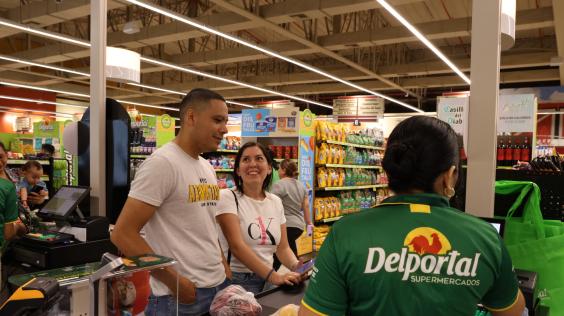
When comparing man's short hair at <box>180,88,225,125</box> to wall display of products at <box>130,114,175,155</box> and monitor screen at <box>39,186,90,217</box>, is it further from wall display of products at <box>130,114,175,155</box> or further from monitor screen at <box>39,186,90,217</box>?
wall display of products at <box>130,114,175,155</box>

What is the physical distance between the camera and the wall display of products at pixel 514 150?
5.11 meters

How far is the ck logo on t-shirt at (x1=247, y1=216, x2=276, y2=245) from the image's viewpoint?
270 centimetres

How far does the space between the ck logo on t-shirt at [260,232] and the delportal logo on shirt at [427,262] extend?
161 centimetres

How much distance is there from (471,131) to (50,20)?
9.82m

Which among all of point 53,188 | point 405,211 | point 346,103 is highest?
point 346,103

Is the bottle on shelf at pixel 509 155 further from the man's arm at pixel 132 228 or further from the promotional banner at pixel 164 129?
the promotional banner at pixel 164 129

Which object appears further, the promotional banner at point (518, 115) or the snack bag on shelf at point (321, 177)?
the snack bag on shelf at point (321, 177)

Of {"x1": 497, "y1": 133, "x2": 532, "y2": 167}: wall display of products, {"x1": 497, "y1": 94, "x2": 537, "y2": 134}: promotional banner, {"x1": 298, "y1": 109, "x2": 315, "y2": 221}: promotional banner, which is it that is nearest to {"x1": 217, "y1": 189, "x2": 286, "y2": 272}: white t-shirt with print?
{"x1": 497, "y1": 133, "x2": 532, "y2": 167}: wall display of products

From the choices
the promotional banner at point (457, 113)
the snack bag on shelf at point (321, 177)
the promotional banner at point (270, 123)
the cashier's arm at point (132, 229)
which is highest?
the promotional banner at point (270, 123)

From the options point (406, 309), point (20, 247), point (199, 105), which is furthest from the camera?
point (20, 247)

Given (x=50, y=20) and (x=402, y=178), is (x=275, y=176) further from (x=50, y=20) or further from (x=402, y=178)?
(x=50, y=20)

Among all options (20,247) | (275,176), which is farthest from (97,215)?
(275,176)

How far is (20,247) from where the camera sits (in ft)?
7.70

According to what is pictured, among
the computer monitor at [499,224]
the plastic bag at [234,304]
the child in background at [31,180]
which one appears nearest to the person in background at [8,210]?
the plastic bag at [234,304]
